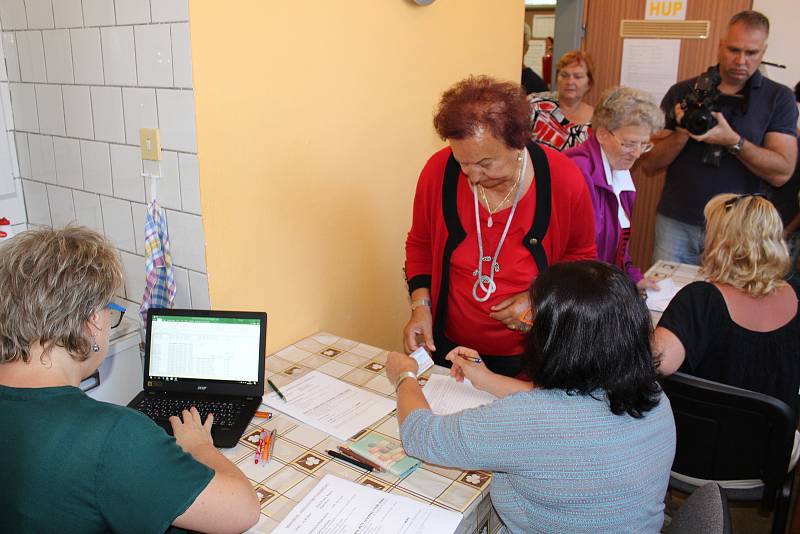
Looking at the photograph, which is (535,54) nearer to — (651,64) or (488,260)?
(651,64)

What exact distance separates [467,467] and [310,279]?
97 cm

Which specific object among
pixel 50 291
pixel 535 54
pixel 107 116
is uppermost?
pixel 535 54

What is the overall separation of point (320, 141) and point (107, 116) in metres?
0.61

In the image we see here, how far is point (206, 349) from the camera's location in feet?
5.23

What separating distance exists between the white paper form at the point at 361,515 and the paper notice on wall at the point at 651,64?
351 centimetres

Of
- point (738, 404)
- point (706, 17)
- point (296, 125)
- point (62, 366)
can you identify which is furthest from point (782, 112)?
point (62, 366)

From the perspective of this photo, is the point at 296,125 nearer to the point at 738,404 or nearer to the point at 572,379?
the point at 572,379

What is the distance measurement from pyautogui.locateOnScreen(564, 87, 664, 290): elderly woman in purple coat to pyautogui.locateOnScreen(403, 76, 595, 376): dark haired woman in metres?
0.39

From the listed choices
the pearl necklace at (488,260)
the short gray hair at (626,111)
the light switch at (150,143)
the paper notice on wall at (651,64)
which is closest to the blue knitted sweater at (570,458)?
the pearl necklace at (488,260)

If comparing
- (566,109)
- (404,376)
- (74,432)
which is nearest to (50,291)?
(74,432)

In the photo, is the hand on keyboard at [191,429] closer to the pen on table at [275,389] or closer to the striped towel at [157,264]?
the pen on table at [275,389]

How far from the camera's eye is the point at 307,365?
1845 millimetres

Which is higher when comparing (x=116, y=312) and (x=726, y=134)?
(x=726, y=134)

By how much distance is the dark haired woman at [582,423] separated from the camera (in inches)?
45.1
